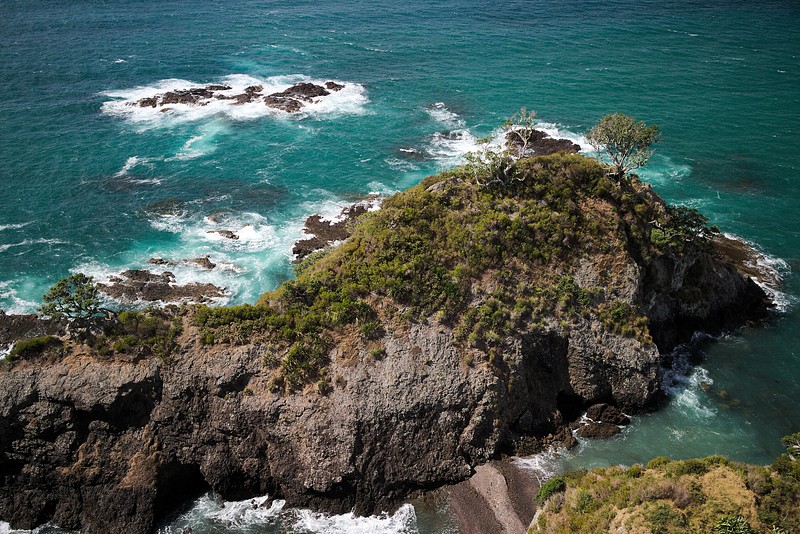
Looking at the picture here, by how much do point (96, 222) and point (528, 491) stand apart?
65467mm

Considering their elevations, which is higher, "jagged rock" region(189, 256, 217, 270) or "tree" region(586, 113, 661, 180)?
"tree" region(586, 113, 661, 180)

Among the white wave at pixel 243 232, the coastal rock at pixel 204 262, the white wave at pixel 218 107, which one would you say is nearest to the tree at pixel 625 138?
the white wave at pixel 243 232

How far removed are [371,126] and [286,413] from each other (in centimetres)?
6851

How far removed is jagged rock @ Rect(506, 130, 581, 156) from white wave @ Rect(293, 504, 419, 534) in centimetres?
5999

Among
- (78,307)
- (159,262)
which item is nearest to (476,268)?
(78,307)

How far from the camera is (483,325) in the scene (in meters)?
47.1

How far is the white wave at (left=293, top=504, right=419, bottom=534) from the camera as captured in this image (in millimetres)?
41500

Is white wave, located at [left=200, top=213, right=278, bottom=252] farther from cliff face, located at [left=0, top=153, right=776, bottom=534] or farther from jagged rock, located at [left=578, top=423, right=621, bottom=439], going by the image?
jagged rock, located at [left=578, top=423, right=621, bottom=439]

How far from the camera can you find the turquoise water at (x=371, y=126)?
6256 cm

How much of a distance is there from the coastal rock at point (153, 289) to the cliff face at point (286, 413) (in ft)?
56.3

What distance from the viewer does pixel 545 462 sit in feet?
147

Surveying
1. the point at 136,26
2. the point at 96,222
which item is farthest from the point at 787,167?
the point at 136,26

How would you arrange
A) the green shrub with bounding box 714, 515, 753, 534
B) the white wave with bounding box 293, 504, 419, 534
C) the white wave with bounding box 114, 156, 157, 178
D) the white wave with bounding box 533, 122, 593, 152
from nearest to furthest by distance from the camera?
1. the green shrub with bounding box 714, 515, 753, 534
2. the white wave with bounding box 293, 504, 419, 534
3. the white wave with bounding box 114, 156, 157, 178
4. the white wave with bounding box 533, 122, 593, 152

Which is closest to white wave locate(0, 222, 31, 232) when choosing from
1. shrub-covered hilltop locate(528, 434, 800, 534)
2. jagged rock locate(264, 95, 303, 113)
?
jagged rock locate(264, 95, 303, 113)
